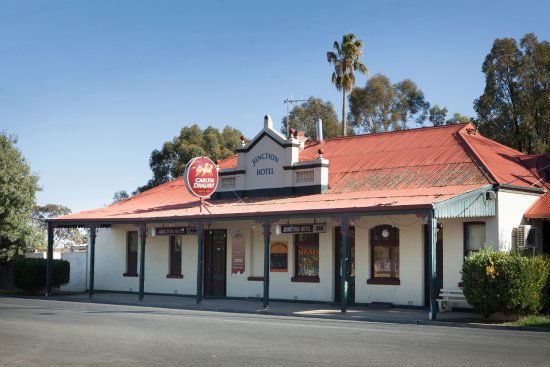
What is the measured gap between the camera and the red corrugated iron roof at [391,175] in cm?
2230

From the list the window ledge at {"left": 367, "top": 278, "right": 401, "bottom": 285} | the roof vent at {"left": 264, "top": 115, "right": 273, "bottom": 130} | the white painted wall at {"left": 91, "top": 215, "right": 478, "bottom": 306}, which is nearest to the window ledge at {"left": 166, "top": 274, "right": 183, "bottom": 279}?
the white painted wall at {"left": 91, "top": 215, "right": 478, "bottom": 306}

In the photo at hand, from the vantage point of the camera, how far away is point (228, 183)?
95.2ft

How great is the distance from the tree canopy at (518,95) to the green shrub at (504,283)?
62.8 feet

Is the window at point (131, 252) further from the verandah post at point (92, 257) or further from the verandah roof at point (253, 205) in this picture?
the verandah post at point (92, 257)

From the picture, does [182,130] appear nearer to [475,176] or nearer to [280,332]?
[475,176]

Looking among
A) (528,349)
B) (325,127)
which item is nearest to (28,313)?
(528,349)

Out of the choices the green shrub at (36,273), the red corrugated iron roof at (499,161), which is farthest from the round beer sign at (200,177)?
the red corrugated iron roof at (499,161)

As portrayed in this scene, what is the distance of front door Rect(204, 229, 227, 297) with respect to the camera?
1118 inches

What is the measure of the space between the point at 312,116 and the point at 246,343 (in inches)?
1578

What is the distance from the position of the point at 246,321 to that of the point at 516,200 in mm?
9324

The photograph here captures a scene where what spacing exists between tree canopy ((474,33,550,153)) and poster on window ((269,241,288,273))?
16.0 meters

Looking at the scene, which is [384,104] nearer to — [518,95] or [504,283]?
[518,95]

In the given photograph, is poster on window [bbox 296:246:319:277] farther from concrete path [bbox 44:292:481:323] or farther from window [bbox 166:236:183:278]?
window [bbox 166:236:183:278]

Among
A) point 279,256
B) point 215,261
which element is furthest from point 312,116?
point 279,256
